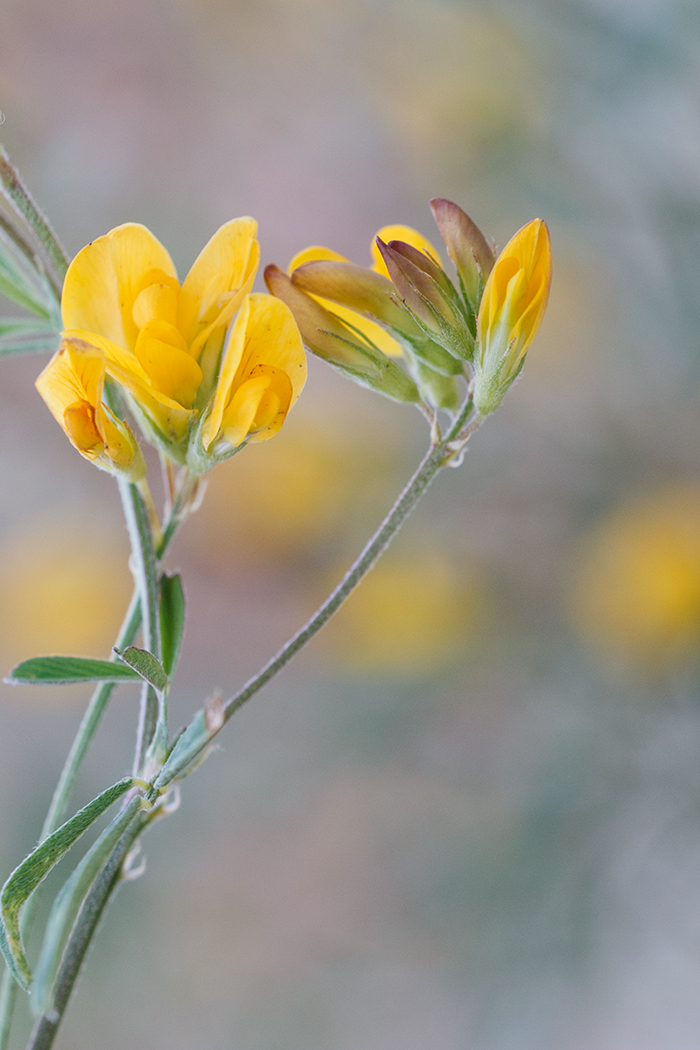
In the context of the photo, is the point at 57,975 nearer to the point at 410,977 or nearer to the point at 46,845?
the point at 46,845

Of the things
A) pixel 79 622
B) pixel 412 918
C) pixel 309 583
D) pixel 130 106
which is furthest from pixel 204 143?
pixel 412 918

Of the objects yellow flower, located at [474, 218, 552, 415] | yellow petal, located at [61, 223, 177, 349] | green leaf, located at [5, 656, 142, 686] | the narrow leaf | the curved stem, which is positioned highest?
the narrow leaf

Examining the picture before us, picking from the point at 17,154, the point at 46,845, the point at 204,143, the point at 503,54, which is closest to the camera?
the point at 46,845

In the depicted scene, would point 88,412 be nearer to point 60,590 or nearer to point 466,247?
point 466,247

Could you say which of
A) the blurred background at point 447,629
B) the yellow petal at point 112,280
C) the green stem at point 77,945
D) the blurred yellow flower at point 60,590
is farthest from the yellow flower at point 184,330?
the blurred yellow flower at point 60,590

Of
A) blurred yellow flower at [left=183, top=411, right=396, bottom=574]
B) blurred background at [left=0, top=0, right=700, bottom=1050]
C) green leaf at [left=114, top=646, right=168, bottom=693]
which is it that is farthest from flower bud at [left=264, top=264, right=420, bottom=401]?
blurred yellow flower at [left=183, top=411, right=396, bottom=574]

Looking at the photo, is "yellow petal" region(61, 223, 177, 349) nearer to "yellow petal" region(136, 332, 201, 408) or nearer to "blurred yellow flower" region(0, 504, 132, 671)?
"yellow petal" region(136, 332, 201, 408)
